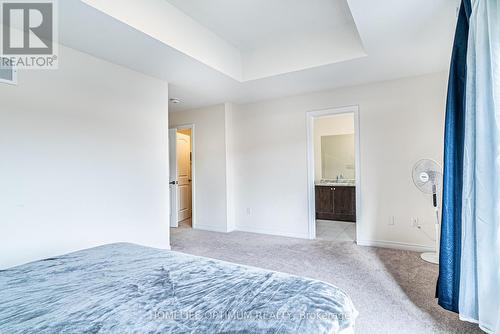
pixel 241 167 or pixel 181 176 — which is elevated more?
pixel 241 167

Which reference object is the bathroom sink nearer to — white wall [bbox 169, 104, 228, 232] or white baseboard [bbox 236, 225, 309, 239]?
white baseboard [bbox 236, 225, 309, 239]

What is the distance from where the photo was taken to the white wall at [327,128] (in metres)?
5.80

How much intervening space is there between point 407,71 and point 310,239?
2.70 meters

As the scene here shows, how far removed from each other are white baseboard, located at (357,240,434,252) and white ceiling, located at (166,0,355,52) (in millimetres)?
2824

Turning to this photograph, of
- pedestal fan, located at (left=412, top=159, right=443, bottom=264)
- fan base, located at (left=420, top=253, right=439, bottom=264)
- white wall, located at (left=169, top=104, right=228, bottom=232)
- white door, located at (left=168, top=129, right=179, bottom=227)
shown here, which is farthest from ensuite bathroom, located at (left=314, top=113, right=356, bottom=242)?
white door, located at (left=168, top=129, right=179, bottom=227)

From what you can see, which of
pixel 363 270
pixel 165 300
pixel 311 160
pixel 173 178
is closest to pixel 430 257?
pixel 363 270

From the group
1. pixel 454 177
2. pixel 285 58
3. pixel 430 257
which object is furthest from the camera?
pixel 285 58

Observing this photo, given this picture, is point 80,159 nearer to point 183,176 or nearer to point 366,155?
point 183,176

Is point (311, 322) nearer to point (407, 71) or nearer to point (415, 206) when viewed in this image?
point (415, 206)

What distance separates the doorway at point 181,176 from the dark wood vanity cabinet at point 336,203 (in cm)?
267

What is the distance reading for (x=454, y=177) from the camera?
182 centimetres

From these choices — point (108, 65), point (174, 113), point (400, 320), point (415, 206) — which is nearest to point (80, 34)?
point (108, 65)

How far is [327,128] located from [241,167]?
2418 mm

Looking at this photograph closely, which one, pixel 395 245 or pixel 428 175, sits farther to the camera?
pixel 395 245
